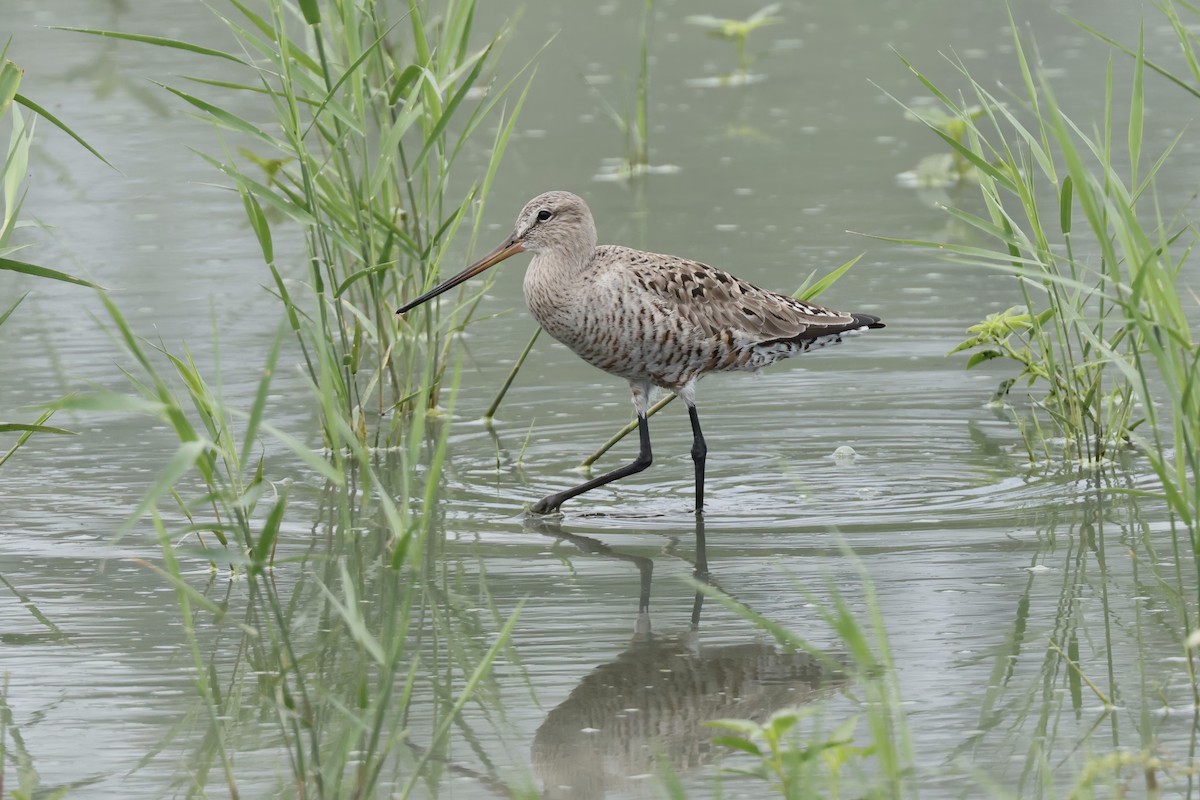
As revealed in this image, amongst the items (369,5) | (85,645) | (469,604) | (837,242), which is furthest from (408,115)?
(837,242)

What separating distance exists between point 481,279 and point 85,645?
4.64 m

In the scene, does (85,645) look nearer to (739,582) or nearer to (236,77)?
(739,582)

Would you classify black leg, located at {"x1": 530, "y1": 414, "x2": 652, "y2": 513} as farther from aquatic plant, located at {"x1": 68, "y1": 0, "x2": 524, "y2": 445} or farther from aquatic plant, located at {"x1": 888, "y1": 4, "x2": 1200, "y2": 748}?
aquatic plant, located at {"x1": 888, "y1": 4, "x2": 1200, "y2": 748}

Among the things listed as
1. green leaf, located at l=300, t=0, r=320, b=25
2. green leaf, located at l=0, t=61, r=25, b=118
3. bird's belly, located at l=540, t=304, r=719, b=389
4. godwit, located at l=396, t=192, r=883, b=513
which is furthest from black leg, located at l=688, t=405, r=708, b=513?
green leaf, located at l=0, t=61, r=25, b=118

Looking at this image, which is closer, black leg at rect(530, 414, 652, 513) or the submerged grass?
the submerged grass

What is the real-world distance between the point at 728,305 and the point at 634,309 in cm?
49

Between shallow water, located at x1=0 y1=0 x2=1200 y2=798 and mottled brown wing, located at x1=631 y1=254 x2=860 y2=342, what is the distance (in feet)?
1.52

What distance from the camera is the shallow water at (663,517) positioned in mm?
4012

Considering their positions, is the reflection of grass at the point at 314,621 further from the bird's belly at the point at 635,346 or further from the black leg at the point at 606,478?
the bird's belly at the point at 635,346

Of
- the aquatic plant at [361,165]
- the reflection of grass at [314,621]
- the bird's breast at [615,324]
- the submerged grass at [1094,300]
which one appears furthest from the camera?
the bird's breast at [615,324]

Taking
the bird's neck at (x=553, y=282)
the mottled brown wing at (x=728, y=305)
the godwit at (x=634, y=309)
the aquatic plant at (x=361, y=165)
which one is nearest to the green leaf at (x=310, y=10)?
the aquatic plant at (x=361, y=165)

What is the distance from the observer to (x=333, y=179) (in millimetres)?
7586

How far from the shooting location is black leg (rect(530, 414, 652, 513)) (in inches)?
233

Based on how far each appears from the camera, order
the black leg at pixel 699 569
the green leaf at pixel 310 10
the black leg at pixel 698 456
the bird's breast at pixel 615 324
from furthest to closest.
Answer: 1. the bird's breast at pixel 615 324
2. the black leg at pixel 698 456
3. the green leaf at pixel 310 10
4. the black leg at pixel 699 569
